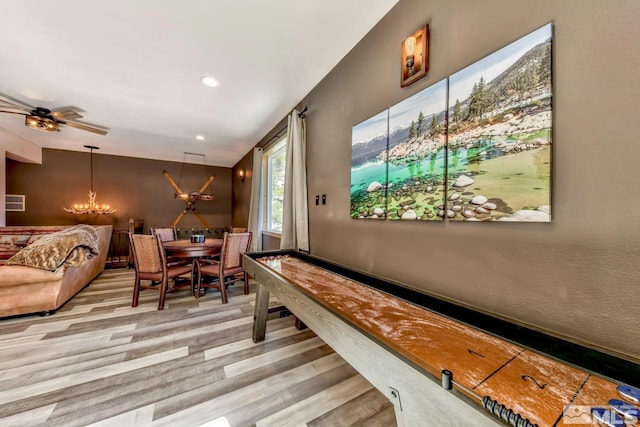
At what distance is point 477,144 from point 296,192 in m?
2.04

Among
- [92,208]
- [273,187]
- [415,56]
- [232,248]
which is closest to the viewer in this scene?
[415,56]

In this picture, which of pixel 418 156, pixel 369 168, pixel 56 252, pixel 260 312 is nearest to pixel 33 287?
pixel 56 252

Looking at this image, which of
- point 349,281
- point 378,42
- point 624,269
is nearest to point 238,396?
point 349,281

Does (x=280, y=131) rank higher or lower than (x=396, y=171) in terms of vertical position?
higher

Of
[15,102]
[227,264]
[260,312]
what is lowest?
[260,312]

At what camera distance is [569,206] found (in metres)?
0.93

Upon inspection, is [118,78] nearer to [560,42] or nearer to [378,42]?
[378,42]

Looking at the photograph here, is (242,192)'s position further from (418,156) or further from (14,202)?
(418,156)

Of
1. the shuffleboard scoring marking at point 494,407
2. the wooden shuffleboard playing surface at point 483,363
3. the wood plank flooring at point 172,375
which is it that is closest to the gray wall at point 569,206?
the wooden shuffleboard playing surface at point 483,363

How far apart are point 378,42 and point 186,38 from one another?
163 cm

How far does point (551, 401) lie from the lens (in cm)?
60

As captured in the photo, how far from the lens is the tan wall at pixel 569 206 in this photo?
0.82 m

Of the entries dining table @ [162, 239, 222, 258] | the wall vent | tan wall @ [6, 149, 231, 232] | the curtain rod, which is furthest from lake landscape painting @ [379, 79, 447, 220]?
the wall vent

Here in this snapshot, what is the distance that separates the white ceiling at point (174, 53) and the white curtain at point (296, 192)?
48 cm
